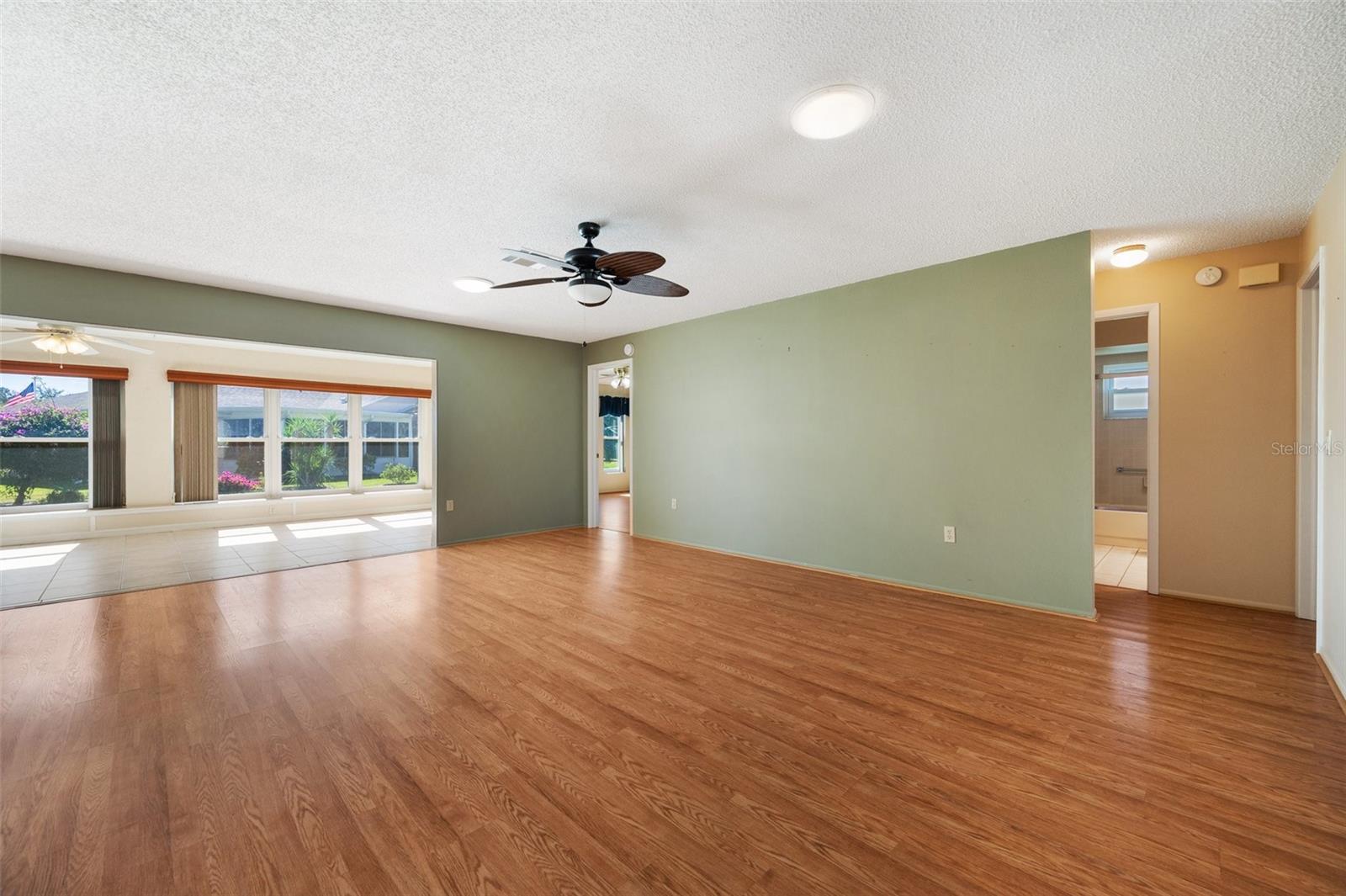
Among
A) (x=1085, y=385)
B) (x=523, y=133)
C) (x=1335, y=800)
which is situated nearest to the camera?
(x=1335, y=800)

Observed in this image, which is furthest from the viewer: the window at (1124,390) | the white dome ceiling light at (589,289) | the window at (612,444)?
the window at (612,444)

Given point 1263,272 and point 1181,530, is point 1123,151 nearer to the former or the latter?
point 1263,272

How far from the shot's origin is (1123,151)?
2379 millimetres

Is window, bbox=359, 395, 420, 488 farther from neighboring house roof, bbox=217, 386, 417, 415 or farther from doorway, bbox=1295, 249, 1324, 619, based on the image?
doorway, bbox=1295, 249, 1324, 619

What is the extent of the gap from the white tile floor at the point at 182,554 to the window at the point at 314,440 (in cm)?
97

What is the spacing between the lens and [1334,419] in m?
2.51

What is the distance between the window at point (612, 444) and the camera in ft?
38.4

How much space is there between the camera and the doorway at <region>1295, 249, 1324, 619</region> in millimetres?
3242

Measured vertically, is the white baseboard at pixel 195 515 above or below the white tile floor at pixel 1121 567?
above

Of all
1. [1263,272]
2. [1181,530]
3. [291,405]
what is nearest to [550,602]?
[1181,530]

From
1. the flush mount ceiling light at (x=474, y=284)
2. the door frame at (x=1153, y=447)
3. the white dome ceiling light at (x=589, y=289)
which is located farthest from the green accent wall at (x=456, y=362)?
the door frame at (x=1153, y=447)

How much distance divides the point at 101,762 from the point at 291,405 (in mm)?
7365

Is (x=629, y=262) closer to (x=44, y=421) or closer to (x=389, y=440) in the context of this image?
(x=389, y=440)

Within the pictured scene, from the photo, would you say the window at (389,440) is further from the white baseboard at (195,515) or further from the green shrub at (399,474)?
the white baseboard at (195,515)
